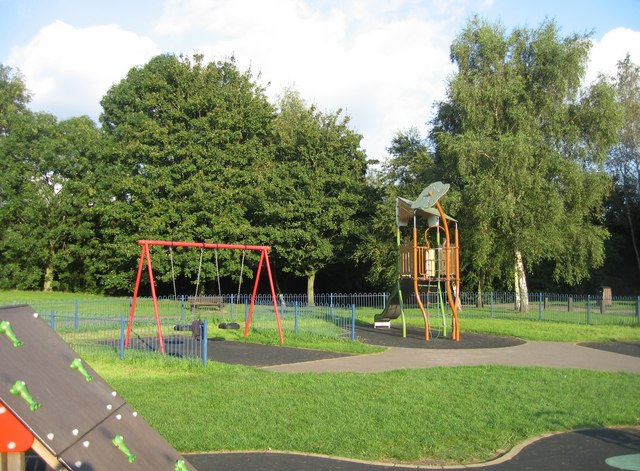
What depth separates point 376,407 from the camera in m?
8.27

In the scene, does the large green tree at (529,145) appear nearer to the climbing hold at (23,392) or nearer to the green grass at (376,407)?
the green grass at (376,407)

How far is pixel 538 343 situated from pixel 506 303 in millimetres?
15288

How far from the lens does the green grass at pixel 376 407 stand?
21.8 ft

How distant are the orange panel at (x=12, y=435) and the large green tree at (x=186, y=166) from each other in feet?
107

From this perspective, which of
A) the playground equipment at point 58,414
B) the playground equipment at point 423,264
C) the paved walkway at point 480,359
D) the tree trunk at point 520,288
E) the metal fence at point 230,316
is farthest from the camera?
the tree trunk at point 520,288

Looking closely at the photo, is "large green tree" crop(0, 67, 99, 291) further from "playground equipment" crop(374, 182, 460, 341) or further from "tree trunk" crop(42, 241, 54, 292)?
"playground equipment" crop(374, 182, 460, 341)

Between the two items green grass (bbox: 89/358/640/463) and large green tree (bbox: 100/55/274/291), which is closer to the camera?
green grass (bbox: 89/358/640/463)

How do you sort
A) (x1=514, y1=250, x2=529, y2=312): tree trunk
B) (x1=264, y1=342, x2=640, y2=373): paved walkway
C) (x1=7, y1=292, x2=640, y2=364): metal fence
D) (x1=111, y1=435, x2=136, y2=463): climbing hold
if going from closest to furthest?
(x1=111, y1=435, x2=136, y2=463): climbing hold < (x1=264, y1=342, x2=640, y2=373): paved walkway < (x1=7, y1=292, x2=640, y2=364): metal fence < (x1=514, y1=250, x2=529, y2=312): tree trunk

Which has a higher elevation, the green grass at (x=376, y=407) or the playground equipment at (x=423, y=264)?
the playground equipment at (x=423, y=264)

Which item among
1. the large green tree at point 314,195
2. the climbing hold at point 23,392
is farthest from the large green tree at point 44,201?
the climbing hold at point 23,392

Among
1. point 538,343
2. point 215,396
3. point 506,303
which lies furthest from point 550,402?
point 506,303

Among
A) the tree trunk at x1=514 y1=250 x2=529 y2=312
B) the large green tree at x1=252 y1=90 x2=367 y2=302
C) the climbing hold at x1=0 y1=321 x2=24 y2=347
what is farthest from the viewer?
the large green tree at x1=252 y1=90 x2=367 y2=302

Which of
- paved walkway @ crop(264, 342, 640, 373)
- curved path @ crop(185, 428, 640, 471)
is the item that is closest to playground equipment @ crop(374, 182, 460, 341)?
paved walkway @ crop(264, 342, 640, 373)

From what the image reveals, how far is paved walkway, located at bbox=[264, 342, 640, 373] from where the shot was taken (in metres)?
12.4
